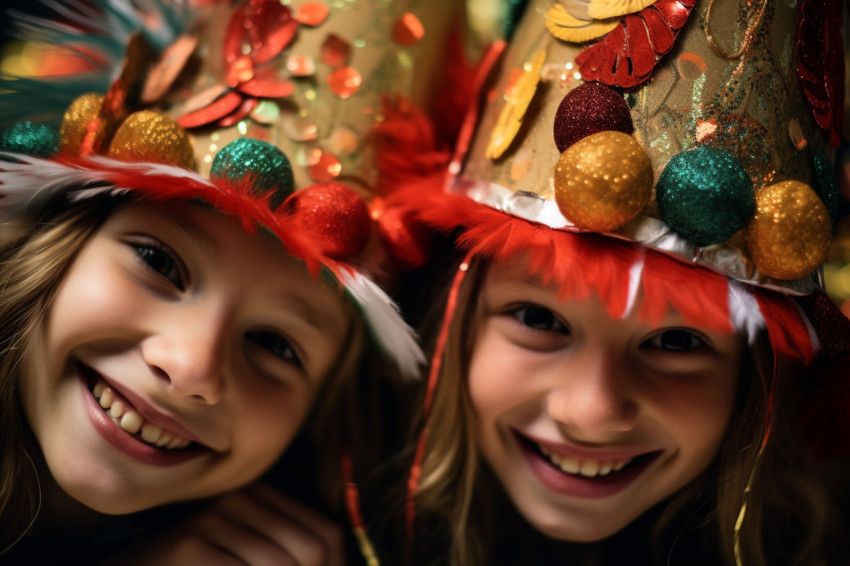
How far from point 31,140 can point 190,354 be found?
1.22 feet

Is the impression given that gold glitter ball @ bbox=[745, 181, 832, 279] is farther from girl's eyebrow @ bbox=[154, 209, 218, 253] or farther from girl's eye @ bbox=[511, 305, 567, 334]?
girl's eyebrow @ bbox=[154, 209, 218, 253]

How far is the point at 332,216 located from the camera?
3.05 feet

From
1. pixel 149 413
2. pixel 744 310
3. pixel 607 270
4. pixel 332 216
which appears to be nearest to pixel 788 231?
pixel 744 310

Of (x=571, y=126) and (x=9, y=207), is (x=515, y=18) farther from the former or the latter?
(x=9, y=207)

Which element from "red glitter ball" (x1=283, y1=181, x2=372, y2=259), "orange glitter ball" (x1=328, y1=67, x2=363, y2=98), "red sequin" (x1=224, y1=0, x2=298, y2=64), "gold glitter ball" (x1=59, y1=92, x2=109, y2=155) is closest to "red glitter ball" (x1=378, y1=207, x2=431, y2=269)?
"red glitter ball" (x1=283, y1=181, x2=372, y2=259)

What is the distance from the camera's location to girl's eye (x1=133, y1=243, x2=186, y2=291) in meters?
0.94

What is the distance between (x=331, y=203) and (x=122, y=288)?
29 cm

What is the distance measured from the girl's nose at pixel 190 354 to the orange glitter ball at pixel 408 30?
1.65 ft

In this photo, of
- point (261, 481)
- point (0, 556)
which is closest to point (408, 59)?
point (261, 481)

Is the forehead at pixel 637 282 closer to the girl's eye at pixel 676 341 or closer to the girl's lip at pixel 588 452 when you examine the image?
the girl's eye at pixel 676 341

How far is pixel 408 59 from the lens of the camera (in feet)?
3.57

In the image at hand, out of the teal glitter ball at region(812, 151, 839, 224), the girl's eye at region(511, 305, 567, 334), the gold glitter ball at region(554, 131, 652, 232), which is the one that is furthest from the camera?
the girl's eye at region(511, 305, 567, 334)

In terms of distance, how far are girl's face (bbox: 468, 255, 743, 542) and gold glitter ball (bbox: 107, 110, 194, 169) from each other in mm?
461

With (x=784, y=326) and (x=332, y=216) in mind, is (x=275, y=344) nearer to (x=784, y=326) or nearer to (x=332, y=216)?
(x=332, y=216)
